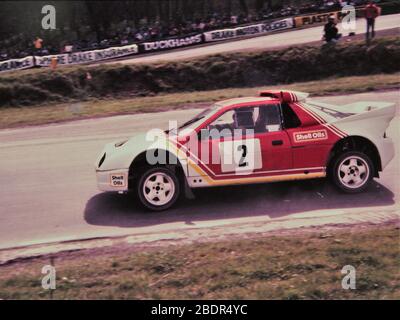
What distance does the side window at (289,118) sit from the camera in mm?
7102

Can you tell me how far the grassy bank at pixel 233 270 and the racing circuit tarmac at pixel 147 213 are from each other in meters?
0.73

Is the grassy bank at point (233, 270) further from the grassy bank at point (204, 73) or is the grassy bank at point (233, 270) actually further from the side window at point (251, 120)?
the grassy bank at point (204, 73)

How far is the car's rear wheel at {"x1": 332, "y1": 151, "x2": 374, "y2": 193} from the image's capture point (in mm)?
7117

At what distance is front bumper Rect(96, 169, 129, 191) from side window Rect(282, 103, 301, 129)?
2281mm

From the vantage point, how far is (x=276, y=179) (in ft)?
23.1

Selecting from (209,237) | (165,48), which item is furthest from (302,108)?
(165,48)

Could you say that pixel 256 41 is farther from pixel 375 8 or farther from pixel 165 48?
pixel 375 8

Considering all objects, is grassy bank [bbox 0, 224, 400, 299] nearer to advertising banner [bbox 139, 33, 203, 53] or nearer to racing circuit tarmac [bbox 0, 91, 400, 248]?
racing circuit tarmac [bbox 0, 91, 400, 248]

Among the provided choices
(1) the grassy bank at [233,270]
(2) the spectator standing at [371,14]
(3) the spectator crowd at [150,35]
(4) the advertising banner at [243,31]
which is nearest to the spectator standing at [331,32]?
(2) the spectator standing at [371,14]

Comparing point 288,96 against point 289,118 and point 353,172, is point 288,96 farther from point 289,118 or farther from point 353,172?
point 353,172

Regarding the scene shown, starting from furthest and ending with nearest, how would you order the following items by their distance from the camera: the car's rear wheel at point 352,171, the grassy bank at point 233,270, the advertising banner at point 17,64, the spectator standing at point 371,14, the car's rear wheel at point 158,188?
the advertising banner at point 17,64
the spectator standing at point 371,14
the car's rear wheel at point 352,171
the car's rear wheel at point 158,188
the grassy bank at point 233,270
